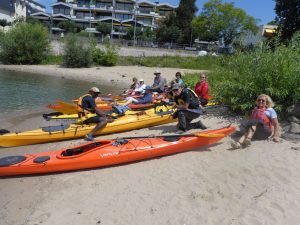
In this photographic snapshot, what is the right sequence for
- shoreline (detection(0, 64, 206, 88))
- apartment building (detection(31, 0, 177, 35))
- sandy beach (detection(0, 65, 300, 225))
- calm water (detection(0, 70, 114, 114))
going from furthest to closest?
apartment building (detection(31, 0, 177, 35)) → shoreline (detection(0, 64, 206, 88)) → calm water (detection(0, 70, 114, 114)) → sandy beach (detection(0, 65, 300, 225))

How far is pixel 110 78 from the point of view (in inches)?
1000

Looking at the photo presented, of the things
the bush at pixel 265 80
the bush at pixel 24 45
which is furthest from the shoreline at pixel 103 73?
the bush at pixel 265 80

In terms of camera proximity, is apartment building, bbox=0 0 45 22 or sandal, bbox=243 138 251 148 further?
apartment building, bbox=0 0 45 22

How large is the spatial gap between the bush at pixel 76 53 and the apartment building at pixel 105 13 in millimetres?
35578

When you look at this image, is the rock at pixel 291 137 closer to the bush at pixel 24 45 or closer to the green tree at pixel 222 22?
the bush at pixel 24 45

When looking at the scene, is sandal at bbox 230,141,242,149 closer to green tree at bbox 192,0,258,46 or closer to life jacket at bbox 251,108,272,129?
life jacket at bbox 251,108,272,129

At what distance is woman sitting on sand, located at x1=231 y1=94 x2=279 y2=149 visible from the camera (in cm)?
671

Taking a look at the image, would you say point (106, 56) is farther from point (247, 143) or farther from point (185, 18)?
point (185, 18)

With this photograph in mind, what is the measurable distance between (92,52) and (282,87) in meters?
25.5

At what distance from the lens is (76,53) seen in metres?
29.9

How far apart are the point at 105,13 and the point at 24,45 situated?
4163 cm

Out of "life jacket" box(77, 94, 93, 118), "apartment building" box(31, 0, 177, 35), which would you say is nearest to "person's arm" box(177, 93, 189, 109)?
"life jacket" box(77, 94, 93, 118)

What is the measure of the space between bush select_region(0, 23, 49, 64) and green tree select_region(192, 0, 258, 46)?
27.1 meters

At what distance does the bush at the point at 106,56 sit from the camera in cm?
3131
